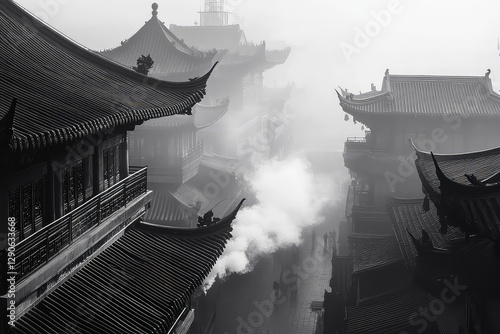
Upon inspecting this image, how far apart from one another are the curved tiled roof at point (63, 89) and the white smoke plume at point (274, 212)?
51.1 ft

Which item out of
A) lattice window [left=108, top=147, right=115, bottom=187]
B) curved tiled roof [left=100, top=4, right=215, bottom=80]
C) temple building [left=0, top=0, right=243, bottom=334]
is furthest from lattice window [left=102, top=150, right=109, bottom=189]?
curved tiled roof [left=100, top=4, right=215, bottom=80]

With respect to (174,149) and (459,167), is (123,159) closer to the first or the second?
(459,167)

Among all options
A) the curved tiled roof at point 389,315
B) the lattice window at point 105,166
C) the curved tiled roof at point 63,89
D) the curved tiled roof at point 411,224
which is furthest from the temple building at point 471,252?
the lattice window at point 105,166

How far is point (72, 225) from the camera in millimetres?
10227

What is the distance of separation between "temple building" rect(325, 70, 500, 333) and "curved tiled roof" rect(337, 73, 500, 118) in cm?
5

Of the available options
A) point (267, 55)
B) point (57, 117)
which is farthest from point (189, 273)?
point (267, 55)

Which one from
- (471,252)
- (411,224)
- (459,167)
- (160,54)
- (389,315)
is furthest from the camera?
(160,54)

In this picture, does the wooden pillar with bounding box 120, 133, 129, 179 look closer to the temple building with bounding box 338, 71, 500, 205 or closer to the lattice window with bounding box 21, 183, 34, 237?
the lattice window with bounding box 21, 183, 34, 237

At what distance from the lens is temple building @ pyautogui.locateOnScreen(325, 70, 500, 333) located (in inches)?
463

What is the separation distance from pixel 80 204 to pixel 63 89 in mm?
2033

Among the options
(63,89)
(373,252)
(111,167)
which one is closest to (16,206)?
(63,89)

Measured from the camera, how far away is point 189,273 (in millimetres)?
12367

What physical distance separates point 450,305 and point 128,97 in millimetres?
9423

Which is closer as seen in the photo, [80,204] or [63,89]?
[63,89]
